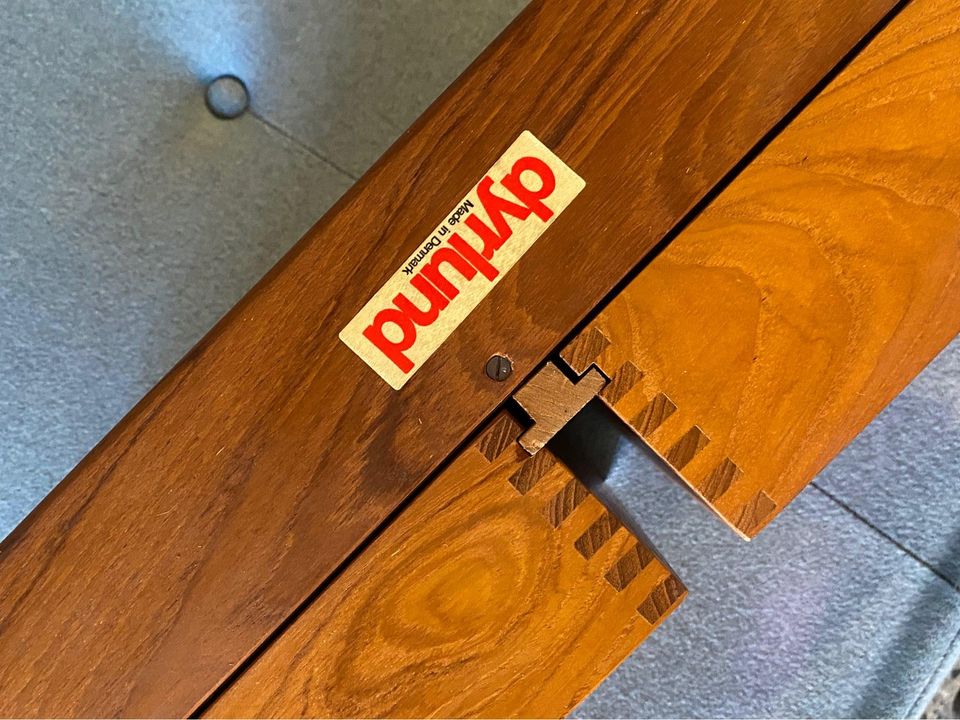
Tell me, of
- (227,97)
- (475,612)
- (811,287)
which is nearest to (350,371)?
(475,612)

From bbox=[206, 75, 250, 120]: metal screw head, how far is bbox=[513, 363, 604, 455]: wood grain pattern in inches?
23.0

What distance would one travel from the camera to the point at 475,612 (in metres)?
0.61

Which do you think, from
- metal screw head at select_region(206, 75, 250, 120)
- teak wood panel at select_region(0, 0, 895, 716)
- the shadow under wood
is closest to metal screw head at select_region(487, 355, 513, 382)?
teak wood panel at select_region(0, 0, 895, 716)

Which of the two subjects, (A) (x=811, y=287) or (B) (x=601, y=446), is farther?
(B) (x=601, y=446)

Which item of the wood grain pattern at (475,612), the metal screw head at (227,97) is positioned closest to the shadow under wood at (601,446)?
the wood grain pattern at (475,612)

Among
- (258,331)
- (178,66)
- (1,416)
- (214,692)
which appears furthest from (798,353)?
(1,416)

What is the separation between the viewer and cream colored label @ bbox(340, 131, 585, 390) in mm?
572

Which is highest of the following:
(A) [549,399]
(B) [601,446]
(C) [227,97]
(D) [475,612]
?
(C) [227,97]

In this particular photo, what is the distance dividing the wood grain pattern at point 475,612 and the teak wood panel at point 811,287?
0.11 meters

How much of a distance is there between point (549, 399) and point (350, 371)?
16 centimetres

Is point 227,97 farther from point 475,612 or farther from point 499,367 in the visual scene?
point 475,612

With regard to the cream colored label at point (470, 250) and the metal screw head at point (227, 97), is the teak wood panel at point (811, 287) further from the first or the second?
the metal screw head at point (227, 97)

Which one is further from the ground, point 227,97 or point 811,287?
point 227,97

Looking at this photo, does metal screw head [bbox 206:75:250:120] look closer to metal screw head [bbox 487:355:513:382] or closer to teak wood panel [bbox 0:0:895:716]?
teak wood panel [bbox 0:0:895:716]
